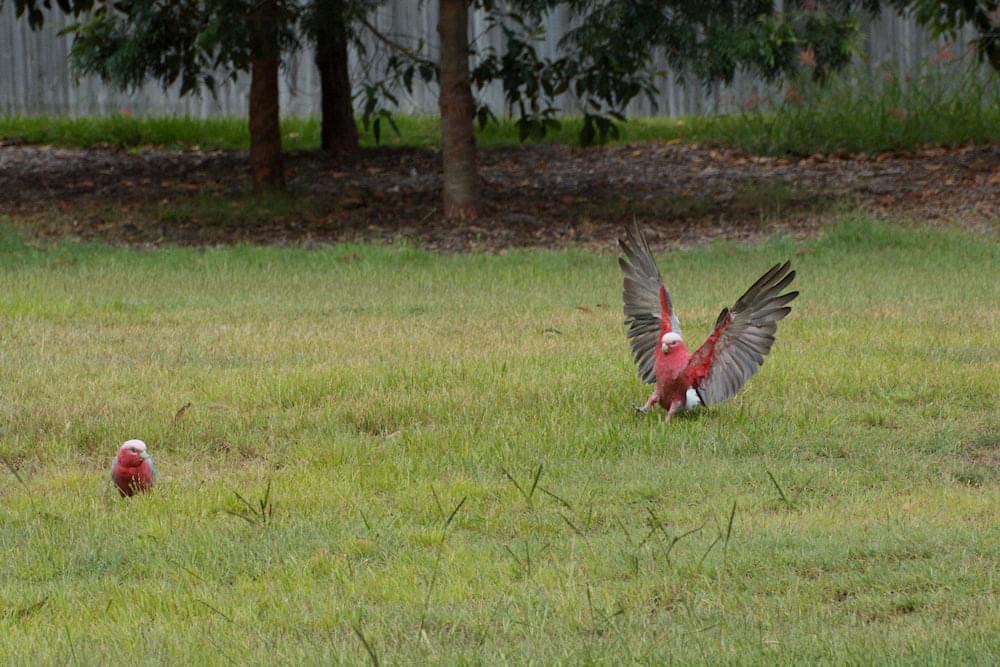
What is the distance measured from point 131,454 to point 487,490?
123cm

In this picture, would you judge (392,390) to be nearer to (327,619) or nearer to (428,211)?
(327,619)

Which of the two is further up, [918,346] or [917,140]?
[917,140]

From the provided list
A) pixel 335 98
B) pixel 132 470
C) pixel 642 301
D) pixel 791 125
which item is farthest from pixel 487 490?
pixel 791 125

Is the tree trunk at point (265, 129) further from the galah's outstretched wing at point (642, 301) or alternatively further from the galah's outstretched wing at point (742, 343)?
the galah's outstretched wing at point (742, 343)

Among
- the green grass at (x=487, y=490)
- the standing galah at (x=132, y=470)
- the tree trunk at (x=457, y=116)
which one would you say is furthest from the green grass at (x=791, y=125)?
the standing galah at (x=132, y=470)

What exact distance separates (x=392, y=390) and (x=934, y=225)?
7.64 m

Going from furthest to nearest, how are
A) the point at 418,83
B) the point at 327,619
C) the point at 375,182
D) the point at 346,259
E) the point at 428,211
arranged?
the point at 418,83 → the point at 375,182 → the point at 428,211 → the point at 346,259 → the point at 327,619

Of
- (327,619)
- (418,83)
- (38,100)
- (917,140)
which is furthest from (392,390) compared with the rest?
(38,100)

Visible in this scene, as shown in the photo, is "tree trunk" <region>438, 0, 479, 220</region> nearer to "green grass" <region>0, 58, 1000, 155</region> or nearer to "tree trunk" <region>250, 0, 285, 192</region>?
"tree trunk" <region>250, 0, 285, 192</region>

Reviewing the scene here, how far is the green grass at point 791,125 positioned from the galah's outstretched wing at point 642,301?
9391 millimetres

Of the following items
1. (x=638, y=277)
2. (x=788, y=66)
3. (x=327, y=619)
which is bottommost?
(x=327, y=619)

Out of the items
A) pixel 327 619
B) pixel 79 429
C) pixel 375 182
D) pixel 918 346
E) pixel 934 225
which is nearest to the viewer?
pixel 327 619

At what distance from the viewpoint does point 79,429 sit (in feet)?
19.2

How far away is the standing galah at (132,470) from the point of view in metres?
4.80
